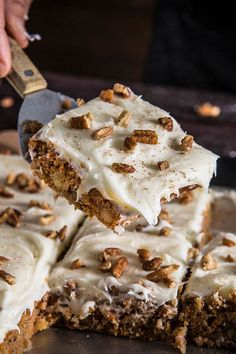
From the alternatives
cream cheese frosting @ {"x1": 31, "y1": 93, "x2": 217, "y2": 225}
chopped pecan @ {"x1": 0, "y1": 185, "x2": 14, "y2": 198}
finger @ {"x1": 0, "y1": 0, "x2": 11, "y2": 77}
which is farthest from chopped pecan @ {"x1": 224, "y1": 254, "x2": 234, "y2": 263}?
finger @ {"x1": 0, "y1": 0, "x2": 11, "y2": 77}

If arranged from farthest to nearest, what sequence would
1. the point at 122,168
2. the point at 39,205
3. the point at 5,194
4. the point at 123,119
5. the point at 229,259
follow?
the point at 5,194
the point at 39,205
the point at 229,259
the point at 123,119
the point at 122,168

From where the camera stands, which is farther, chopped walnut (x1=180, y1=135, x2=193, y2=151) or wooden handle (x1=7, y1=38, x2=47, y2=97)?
wooden handle (x1=7, y1=38, x2=47, y2=97)

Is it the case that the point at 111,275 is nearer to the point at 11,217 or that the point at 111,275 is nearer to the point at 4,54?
the point at 11,217

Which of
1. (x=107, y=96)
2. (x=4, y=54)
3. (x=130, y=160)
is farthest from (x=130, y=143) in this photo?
(x=4, y=54)

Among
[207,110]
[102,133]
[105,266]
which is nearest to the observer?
[102,133]

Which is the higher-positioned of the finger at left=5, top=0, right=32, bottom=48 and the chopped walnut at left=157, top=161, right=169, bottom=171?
the finger at left=5, top=0, right=32, bottom=48

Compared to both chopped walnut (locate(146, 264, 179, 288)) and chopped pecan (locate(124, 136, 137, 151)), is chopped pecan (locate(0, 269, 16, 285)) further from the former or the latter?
chopped pecan (locate(124, 136, 137, 151))
